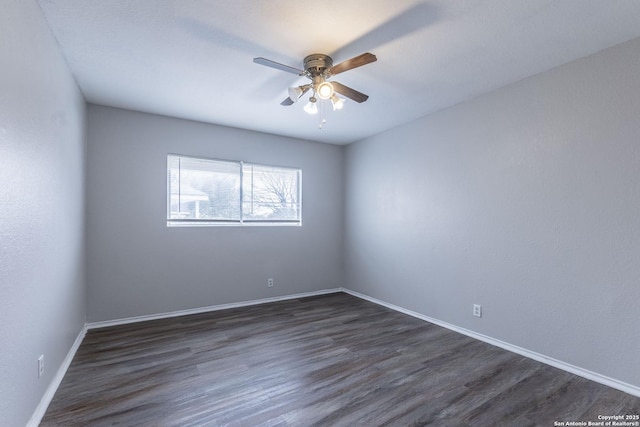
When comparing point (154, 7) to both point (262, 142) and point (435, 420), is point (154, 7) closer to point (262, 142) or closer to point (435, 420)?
point (262, 142)

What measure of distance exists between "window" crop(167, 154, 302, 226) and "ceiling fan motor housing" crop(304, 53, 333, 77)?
2.18 meters

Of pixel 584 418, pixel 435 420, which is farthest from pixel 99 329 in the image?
pixel 584 418

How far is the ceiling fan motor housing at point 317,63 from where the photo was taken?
2.27m

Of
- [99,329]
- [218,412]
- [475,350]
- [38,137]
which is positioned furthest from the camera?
[99,329]

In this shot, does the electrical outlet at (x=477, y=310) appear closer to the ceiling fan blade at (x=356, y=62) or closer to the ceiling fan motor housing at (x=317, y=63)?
the ceiling fan blade at (x=356, y=62)

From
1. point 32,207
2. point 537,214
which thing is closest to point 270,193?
point 32,207

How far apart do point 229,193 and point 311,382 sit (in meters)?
2.73

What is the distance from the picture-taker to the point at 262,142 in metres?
4.37

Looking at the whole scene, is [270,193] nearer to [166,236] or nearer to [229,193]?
[229,193]

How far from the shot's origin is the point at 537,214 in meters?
2.62

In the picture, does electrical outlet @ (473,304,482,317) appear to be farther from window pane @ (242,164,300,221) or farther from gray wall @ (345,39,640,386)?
window pane @ (242,164,300,221)

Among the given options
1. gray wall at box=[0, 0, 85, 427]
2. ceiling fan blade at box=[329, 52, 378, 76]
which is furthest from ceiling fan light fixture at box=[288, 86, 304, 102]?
gray wall at box=[0, 0, 85, 427]

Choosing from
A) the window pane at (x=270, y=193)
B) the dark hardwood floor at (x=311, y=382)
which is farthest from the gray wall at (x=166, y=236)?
the dark hardwood floor at (x=311, y=382)

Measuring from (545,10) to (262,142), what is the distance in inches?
133
